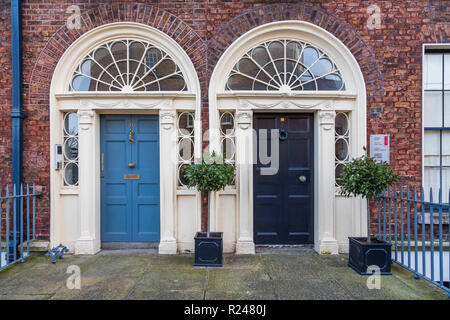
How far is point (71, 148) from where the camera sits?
17.4 feet

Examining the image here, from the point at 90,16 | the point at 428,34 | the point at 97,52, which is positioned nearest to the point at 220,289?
the point at 97,52

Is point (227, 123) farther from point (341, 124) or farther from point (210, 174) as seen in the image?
point (341, 124)

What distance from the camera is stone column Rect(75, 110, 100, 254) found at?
5117 mm

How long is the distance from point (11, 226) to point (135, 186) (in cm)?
219

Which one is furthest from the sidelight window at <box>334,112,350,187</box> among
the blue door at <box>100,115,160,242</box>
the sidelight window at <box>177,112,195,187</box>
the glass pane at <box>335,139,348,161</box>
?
the blue door at <box>100,115,160,242</box>

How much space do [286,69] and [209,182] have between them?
2.49m

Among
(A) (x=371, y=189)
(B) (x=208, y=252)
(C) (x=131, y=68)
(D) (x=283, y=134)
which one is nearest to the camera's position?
(A) (x=371, y=189)

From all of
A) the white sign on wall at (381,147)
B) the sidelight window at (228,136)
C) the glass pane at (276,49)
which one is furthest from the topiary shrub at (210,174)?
the white sign on wall at (381,147)

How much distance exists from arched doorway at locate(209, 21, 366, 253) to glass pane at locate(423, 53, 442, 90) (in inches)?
49.6

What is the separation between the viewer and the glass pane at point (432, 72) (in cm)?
534

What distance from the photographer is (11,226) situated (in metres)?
5.16

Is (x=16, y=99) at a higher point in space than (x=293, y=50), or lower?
lower
